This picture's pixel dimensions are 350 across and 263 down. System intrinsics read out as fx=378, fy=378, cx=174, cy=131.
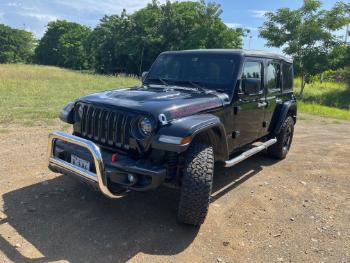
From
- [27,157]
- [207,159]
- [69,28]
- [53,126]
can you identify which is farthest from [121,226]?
[69,28]

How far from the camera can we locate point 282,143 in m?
6.82

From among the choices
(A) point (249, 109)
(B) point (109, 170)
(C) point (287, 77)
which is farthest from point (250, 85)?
(C) point (287, 77)

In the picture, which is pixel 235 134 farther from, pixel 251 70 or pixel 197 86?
pixel 251 70

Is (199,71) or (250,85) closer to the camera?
(250,85)

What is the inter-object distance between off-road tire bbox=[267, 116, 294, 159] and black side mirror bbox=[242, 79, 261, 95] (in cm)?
189

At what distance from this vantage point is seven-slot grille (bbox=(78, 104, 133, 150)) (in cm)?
394

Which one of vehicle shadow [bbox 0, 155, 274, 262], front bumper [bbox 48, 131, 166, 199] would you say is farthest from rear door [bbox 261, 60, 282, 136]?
front bumper [bbox 48, 131, 166, 199]

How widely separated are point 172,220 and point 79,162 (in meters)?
1.26

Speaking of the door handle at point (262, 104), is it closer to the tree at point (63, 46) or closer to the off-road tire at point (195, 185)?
the off-road tire at point (195, 185)

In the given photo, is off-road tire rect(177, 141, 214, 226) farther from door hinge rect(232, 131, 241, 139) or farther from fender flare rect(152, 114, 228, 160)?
door hinge rect(232, 131, 241, 139)

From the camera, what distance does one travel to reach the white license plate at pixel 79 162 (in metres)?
3.85

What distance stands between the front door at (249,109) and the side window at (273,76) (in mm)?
263

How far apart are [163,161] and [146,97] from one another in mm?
806

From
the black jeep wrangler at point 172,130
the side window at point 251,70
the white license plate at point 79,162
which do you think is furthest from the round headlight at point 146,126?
the side window at point 251,70
